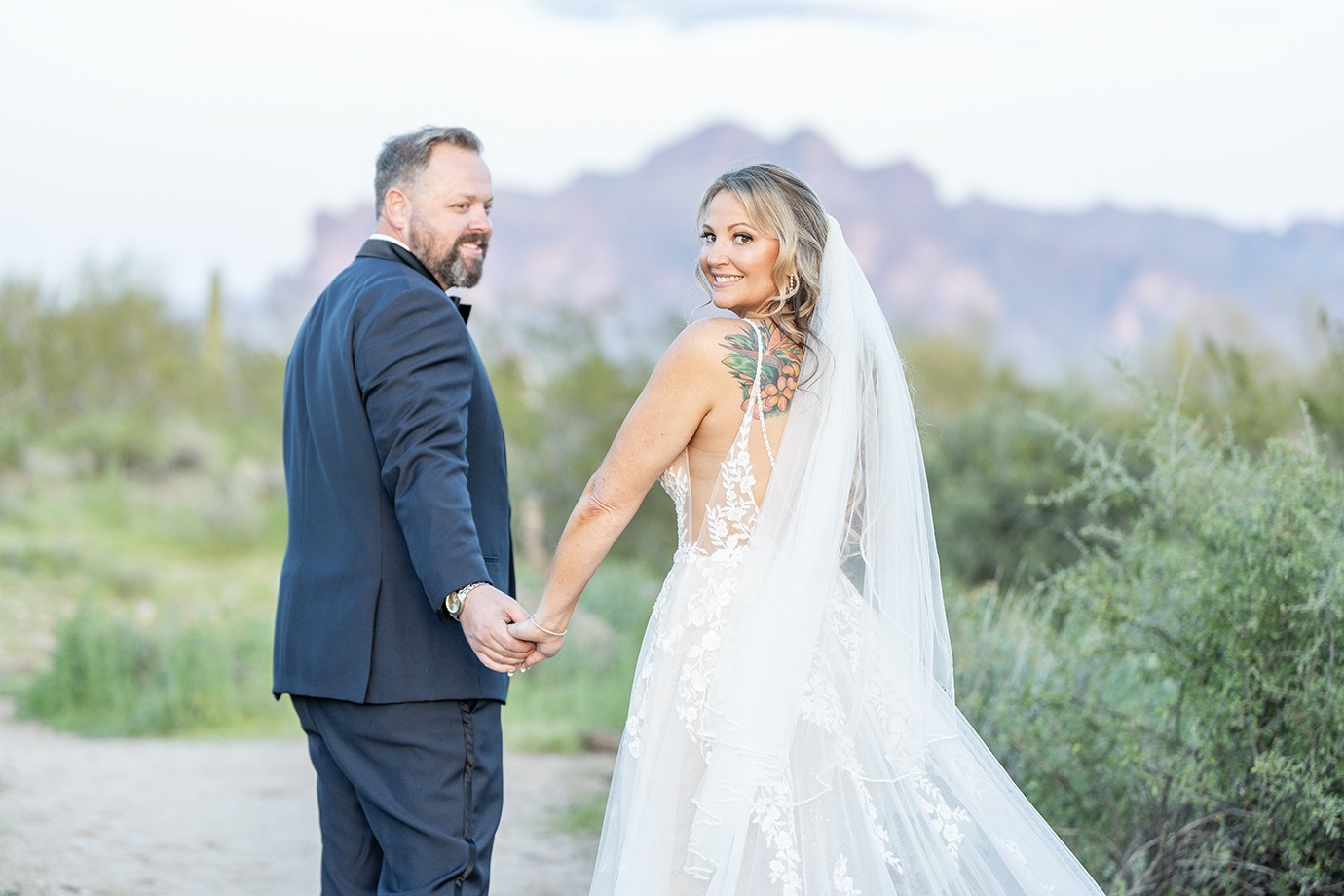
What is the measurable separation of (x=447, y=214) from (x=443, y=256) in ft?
0.35

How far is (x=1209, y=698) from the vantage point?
4.15 meters

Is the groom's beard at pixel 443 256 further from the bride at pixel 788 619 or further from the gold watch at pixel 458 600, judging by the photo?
the gold watch at pixel 458 600

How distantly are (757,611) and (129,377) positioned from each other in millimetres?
18133

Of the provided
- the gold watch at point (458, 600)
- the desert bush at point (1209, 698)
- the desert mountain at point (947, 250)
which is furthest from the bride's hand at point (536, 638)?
the desert mountain at point (947, 250)

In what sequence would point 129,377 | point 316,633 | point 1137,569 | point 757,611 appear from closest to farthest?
point 757,611 → point 316,633 → point 1137,569 → point 129,377

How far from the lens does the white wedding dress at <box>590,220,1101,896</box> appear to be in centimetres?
276

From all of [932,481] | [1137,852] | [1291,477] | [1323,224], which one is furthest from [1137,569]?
[1323,224]

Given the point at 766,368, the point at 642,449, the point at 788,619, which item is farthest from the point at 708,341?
the point at 788,619

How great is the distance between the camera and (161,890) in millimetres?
4992

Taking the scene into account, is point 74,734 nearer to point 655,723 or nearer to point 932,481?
point 655,723

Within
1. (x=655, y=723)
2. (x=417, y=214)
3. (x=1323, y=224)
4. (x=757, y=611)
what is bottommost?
(x=655, y=723)

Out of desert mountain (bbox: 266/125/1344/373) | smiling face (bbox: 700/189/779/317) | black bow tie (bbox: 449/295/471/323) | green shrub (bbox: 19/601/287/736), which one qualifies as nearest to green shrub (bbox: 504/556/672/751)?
green shrub (bbox: 19/601/287/736)

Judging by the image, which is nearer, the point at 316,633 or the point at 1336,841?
the point at 316,633

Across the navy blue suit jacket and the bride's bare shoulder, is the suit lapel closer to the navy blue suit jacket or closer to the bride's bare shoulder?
the navy blue suit jacket
